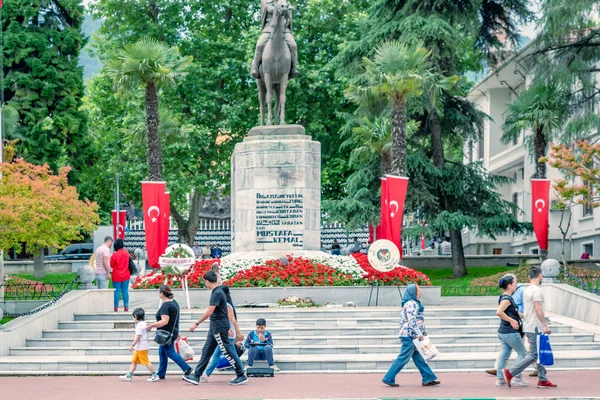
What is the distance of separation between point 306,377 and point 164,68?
2014 cm

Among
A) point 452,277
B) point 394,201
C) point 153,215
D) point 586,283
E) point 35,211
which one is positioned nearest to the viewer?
point 586,283

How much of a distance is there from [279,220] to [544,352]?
1320 cm

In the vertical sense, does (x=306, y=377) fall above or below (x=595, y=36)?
below

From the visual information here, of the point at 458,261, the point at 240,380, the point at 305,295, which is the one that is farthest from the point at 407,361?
the point at 458,261

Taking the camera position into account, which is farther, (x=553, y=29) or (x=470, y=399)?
(x=553, y=29)

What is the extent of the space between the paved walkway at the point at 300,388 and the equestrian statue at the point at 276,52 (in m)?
12.4

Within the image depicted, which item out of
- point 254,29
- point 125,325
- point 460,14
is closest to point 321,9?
point 254,29

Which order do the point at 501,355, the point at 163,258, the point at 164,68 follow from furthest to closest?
the point at 164,68
the point at 163,258
the point at 501,355

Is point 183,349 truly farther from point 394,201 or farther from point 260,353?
point 394,201

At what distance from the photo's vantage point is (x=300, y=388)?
15.6 metres

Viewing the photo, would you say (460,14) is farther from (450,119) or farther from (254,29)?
(254,29)

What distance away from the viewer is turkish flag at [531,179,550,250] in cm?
3444

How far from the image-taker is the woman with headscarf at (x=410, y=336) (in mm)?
15336

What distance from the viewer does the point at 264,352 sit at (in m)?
17.4
